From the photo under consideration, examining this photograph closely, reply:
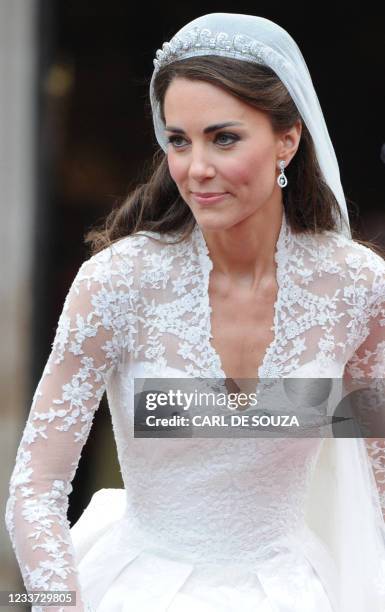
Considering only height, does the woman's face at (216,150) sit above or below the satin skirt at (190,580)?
above

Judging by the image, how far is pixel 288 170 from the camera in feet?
6.00

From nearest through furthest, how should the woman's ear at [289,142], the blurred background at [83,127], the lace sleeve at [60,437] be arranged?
the lace sleeve at [60,437] < the woman's ear at [289,142] < the blurred background at [83,127]

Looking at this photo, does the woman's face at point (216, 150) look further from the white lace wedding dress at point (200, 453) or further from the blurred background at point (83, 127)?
the blurred background at point (83, 127)

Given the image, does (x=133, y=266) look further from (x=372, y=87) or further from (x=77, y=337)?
(x=372, y=87)

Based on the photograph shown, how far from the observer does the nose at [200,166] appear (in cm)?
161

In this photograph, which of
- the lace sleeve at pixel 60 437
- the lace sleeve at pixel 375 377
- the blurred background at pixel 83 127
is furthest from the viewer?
the blurred background at pixel 83 127

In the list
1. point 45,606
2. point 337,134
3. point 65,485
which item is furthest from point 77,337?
point 337,134

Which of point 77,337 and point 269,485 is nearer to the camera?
point 77,337

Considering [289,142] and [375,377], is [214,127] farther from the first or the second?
[375,377]

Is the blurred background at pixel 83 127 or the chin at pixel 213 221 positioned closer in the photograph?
the chin at pixel 213 221

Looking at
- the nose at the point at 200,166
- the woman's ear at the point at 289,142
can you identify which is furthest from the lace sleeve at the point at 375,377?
the nose at the point at 200,166

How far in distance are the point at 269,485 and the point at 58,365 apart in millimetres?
364

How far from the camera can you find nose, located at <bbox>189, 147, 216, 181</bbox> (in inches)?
63.2

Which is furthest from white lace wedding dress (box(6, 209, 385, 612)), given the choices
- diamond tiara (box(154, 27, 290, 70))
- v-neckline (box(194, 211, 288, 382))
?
diamond tiara (box(154, 27, 290, 70))
